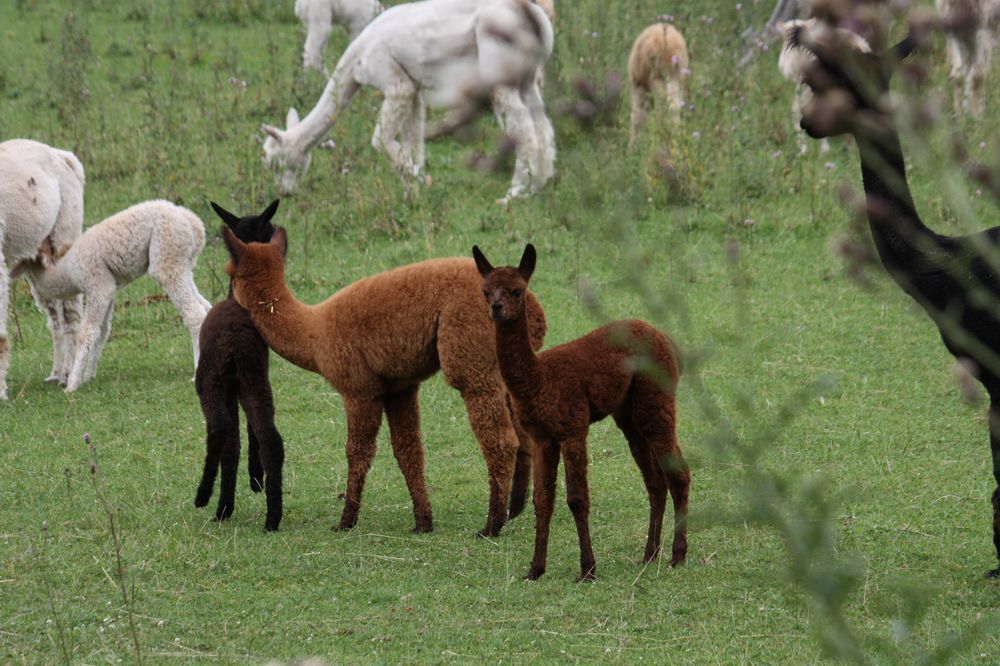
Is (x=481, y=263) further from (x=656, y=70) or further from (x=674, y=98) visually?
(x=656, y=70)

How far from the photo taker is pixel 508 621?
514 centimetres

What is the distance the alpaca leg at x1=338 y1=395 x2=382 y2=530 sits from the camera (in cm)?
632

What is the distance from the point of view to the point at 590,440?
26.1 ft

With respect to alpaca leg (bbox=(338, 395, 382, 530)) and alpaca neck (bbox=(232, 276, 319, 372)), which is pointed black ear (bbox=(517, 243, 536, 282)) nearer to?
alpaca leg (bbox=(338, 395, 382, 530))

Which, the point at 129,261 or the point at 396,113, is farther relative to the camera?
the point at 396,113

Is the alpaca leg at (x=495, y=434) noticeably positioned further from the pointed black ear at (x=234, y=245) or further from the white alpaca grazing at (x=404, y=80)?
the white alpaca grazing at (x=404, y=80)

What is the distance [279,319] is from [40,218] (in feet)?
12.4

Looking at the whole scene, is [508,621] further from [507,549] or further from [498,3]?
[498,3]

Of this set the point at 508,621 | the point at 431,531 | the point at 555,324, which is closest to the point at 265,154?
the point at 555,324

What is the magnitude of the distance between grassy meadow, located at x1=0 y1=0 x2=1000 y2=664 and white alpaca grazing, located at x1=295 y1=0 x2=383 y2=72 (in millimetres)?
1023

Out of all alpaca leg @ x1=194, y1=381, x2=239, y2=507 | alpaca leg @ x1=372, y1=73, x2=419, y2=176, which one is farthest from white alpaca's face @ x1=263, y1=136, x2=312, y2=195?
alpaca leg @ x1=194, y1=381, x2=239, y2=507

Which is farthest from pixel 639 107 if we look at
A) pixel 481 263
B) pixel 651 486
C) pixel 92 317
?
pixel 481 263

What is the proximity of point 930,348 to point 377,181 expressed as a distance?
594 centimetres

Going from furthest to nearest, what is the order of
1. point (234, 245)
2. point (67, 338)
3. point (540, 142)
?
point (540, 142) → point (67, 338) → point (234, 245)
